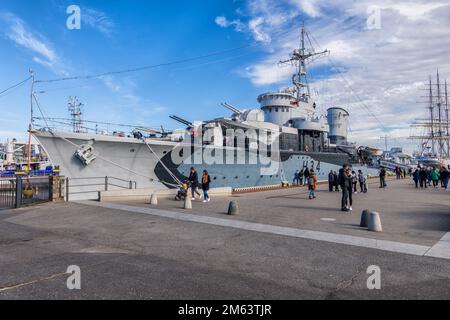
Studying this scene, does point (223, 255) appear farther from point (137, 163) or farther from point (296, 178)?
point (296, 178)

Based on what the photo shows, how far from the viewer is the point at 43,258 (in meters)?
5.44

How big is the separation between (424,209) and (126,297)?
12.3m

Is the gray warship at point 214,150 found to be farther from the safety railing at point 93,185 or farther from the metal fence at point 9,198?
the metal fence at point 9,198

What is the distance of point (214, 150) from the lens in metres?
18.2

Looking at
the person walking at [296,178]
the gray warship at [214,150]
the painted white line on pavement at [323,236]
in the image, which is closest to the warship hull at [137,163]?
the gray warship at [214,150]

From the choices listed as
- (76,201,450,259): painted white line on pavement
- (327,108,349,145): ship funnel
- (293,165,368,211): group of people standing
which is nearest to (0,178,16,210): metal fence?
(76,201,450,259): painted white line on pavement

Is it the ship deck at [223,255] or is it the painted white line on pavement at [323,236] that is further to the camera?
the painted white line on pavement at [323,236]

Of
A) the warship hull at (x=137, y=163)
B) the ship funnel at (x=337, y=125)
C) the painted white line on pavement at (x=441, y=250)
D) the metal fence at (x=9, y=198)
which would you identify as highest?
the ship funnel at (x=337, y=125)

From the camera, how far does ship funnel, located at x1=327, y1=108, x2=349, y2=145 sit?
136ft

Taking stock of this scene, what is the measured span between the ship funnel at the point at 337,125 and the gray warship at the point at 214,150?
9538mm

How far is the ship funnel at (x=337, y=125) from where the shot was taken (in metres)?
41.6

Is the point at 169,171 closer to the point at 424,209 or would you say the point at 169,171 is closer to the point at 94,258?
the point at 94,258

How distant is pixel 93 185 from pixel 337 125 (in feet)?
121
